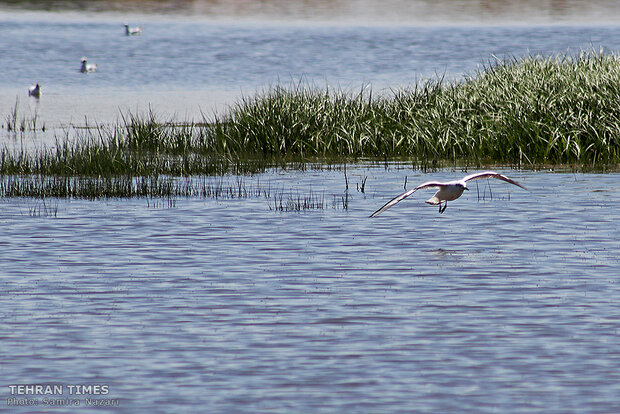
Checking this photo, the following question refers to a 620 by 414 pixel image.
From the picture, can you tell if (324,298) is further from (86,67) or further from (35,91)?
(86,67)

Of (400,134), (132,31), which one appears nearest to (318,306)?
(400,134)

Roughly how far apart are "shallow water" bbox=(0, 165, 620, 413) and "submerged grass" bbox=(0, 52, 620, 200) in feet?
12.3

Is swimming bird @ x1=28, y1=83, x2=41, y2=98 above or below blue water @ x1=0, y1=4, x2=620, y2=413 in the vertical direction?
above

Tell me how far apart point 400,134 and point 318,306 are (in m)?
15.4

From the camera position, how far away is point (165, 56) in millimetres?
70625

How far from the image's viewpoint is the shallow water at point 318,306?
918 cm

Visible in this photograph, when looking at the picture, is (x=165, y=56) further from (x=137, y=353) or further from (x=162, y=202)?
(x=137, y=353)

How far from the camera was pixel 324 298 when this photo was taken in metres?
12.4

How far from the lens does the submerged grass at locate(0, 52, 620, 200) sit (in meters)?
23.7

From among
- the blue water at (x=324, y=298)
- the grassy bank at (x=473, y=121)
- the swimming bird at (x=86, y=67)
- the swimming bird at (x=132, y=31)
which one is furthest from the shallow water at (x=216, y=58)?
the blue water at (x=324, y=298)

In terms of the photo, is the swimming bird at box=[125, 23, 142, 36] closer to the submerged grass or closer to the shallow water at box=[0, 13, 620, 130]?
the shallow water at box=[0, 13, 620, 130]

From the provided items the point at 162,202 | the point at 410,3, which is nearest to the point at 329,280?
the point at 162,202

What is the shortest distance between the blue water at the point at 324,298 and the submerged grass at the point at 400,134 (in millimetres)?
1259

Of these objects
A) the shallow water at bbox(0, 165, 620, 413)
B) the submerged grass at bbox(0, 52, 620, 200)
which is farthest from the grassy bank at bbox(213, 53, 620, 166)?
the shallow water at bbox(0, 165, 620, 413)
